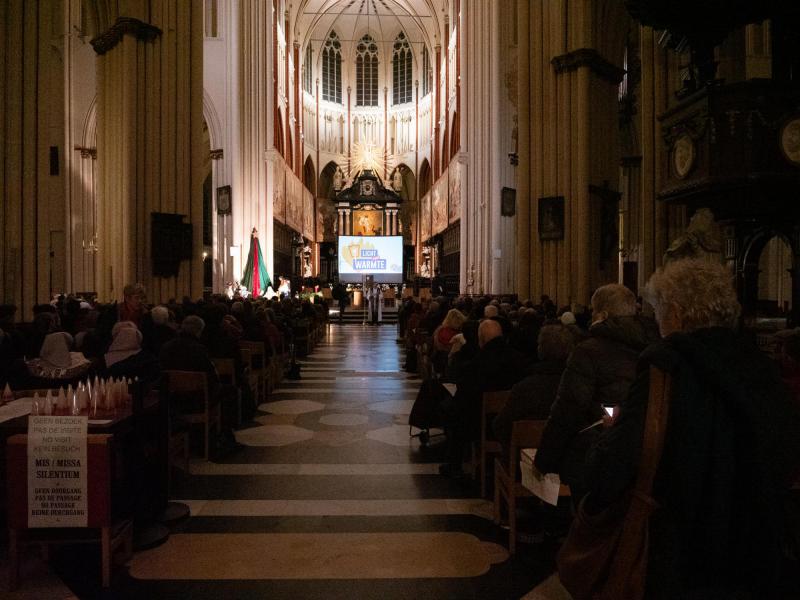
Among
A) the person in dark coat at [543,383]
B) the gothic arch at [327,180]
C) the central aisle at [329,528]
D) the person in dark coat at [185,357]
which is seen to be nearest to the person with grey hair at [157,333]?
the person in dark coat at [185,357]

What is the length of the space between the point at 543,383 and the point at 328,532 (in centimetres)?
169

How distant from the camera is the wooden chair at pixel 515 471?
11.5 ft

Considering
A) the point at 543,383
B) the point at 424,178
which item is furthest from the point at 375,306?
the point at 543,383

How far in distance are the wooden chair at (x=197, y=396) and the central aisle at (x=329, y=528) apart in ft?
1.18

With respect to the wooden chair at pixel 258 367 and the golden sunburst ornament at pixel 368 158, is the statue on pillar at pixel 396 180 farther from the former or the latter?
the wooden chair at pixel 258 367

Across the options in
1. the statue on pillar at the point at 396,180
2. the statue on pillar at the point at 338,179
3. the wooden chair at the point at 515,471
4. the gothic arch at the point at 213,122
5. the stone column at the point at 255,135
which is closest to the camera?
the wooden chair at the point at 515,471

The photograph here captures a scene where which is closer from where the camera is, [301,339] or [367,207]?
[301,339]

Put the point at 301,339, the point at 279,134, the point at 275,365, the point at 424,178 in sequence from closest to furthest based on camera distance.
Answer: the point at 275,365, the point at 301,339, the point at 279,134, the point at 424,178

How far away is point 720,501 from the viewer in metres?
1.63

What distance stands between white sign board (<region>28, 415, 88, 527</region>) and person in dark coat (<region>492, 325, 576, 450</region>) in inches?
91.6

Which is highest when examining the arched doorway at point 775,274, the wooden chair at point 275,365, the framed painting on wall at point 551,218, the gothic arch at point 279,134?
the gothic arch at point 279,134

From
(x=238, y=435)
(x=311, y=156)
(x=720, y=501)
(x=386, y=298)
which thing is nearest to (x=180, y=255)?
(x=238, y=435)

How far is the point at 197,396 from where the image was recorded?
5562mm

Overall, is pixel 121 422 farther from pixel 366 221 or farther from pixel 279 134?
pixel 366 221
